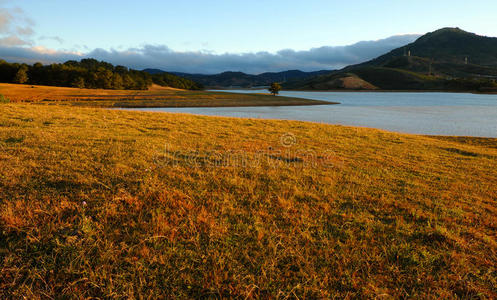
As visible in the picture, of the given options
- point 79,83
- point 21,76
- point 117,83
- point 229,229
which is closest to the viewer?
point 229,229

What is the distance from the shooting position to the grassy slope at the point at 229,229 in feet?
12.2

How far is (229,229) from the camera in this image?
506cm

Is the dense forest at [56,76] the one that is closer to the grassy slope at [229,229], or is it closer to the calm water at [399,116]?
the calm water at [399,116]

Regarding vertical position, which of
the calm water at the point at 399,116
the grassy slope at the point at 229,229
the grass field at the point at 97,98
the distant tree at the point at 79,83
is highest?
the distant tree at the point at 79,83

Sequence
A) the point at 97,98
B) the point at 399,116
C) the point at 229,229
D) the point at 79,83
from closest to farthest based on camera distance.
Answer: the point at 229,229, the point at 399,116, the point at 97,98, the point at 79,83

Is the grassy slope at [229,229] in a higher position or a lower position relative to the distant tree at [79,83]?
lower

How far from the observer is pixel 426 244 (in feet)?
16.6

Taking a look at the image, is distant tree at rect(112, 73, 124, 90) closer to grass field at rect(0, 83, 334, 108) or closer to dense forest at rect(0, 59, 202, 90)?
dense forest at rect(0, 59, 202, 90)

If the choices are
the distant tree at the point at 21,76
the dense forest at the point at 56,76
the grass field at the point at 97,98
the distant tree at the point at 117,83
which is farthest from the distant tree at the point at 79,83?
the distant tree at the point at 21,76

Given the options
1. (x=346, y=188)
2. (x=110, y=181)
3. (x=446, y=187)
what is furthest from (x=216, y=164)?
(x=446, y=187)

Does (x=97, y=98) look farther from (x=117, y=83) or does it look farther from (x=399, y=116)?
(x=399, y=116)

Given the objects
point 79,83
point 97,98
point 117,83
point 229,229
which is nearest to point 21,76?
point 79,83

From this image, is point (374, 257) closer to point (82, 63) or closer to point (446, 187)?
point (446, 187)

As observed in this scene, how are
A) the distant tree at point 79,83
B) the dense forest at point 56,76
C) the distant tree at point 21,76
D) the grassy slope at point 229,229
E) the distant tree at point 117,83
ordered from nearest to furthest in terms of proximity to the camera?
the grassy slope at point 229,229 < the distant tree at point 21,76 < the dense forest at point 56,76 < the distant tree at point 79,83 < the distant tree at point 117,83
